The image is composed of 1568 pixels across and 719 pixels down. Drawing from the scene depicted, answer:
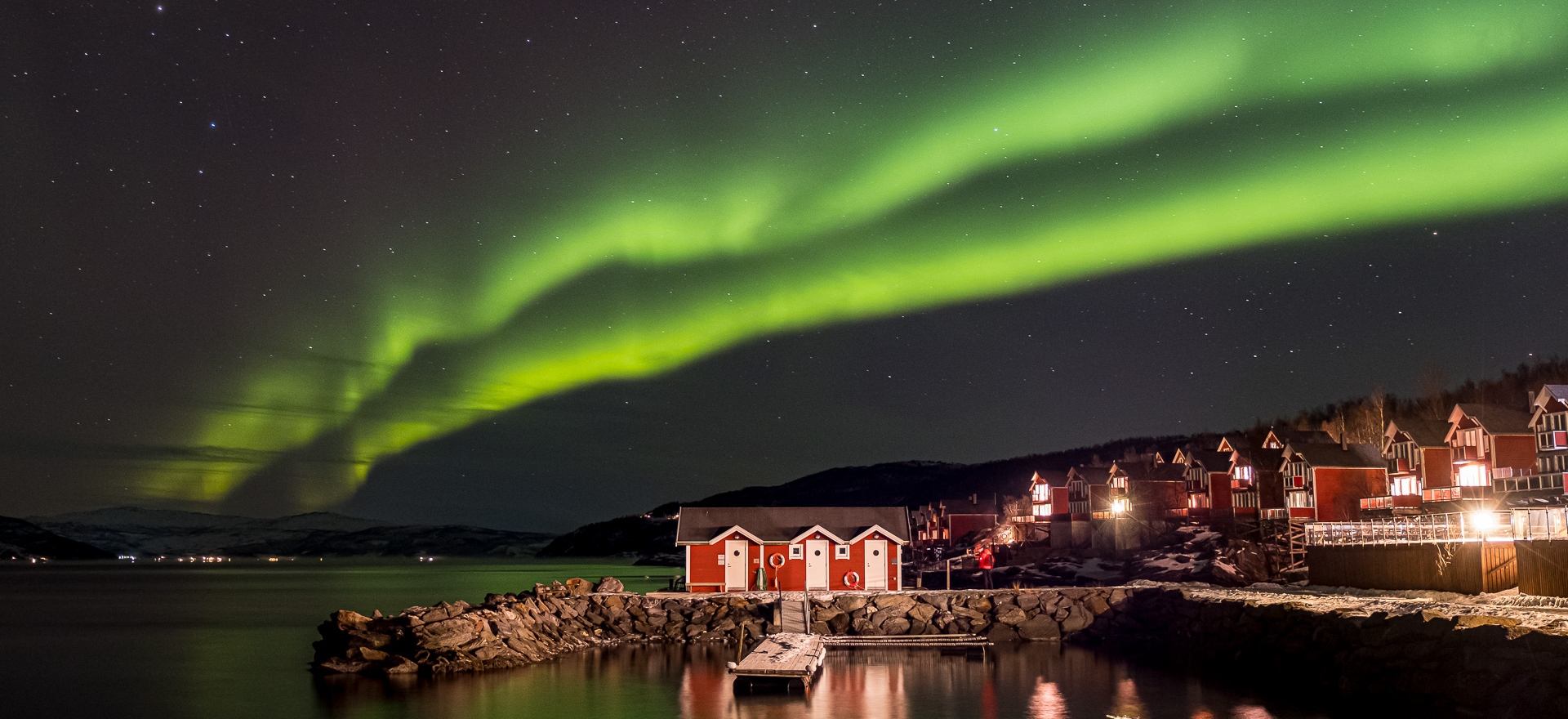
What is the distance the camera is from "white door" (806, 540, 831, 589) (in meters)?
62.3

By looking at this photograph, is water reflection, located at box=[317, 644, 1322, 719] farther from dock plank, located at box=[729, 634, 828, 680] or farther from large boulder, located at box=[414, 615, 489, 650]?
large boulder, located at box=[414, 615, 489, 650]

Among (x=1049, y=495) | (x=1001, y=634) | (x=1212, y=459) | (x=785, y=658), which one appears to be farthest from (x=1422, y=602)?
(x=1049, y=495)

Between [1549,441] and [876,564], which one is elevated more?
[1549,441]

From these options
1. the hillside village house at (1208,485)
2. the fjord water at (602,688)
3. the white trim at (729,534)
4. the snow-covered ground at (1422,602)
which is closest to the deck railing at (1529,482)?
the snow-covered ground at (1422,602)

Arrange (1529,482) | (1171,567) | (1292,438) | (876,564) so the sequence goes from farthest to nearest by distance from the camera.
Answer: (1292,438)
(1171,567)
(1529,482)
(876,564)

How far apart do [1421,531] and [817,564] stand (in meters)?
29.5

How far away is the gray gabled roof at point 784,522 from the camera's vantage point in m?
62.2

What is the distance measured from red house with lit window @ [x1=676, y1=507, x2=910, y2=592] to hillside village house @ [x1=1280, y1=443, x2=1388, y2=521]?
32555 mm

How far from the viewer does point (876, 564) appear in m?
62.4

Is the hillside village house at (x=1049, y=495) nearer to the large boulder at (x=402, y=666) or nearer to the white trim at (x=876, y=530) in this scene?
the white trim at (x=876, y=530)

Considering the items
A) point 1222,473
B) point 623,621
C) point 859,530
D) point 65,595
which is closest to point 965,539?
point 1222,473

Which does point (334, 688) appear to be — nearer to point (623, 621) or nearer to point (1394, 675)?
point (623, 621)

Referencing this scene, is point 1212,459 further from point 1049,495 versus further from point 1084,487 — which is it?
point 1049,495

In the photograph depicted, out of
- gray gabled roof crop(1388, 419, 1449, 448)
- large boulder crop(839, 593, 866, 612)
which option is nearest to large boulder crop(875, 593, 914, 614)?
large boulder crop(839, 593, 866, 612)
